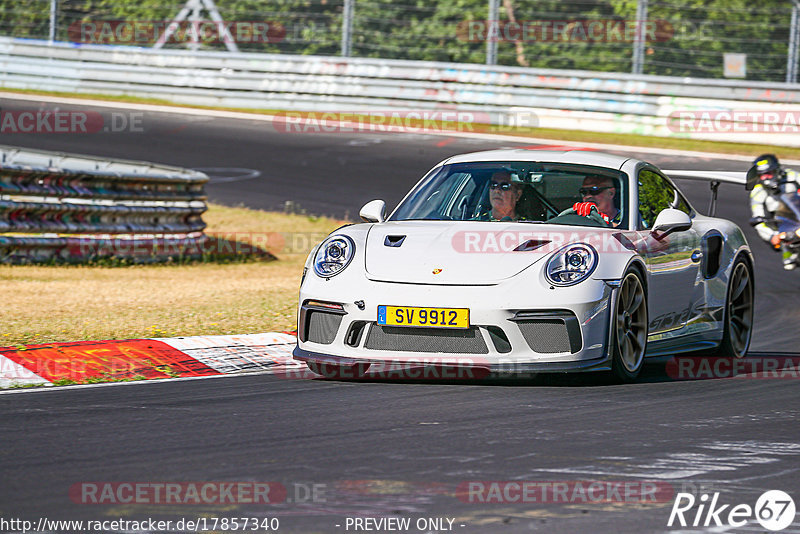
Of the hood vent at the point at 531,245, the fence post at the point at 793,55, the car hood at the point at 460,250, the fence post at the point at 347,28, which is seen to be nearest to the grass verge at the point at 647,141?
the fence post at the point at 793,55

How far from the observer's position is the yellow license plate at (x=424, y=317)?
683cm

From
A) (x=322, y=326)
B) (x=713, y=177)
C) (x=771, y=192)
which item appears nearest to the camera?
(x=322, y=326)

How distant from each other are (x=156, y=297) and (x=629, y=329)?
15.9ft

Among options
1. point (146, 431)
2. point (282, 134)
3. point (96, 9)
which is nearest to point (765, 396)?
point (146, 431)

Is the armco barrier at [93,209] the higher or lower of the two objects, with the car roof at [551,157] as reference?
lower

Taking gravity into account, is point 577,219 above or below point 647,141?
above

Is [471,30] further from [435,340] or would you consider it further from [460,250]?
[435,340]

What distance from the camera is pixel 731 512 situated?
4.41 meters

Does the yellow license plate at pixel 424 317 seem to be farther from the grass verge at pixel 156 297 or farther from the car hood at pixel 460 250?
the grass verge at pixel 156 297

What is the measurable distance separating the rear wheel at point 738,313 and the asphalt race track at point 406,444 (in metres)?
0.72

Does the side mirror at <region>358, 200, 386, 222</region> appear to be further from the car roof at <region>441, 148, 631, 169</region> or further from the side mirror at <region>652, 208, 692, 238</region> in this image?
the side mirror at <region>652, 208, 692, 238</region>

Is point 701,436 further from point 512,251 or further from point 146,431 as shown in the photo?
point 146,431

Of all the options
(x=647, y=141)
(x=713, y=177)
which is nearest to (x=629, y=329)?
(x=713, y=177)

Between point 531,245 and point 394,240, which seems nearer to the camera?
point 531,245
